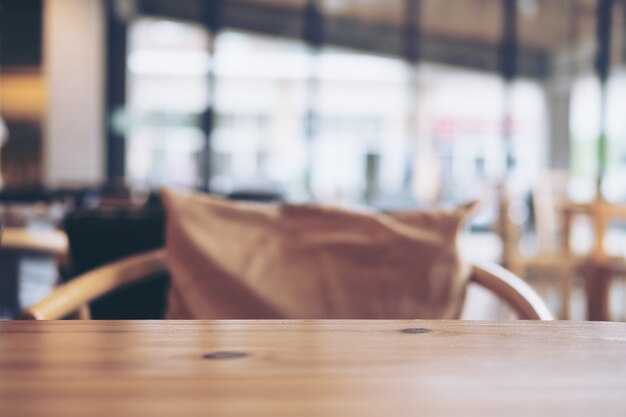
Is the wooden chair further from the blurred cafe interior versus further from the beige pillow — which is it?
the blurred cafe interior

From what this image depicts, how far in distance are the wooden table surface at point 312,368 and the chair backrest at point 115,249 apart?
1132mm

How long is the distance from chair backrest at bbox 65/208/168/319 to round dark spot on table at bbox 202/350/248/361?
120 centimetres

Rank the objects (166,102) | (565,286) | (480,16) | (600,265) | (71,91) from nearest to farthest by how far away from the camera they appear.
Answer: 1. (600,265)
2. (565,286)
3. (71,91)
4. (166,102)
5. (480,16)

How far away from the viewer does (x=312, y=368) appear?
580mm

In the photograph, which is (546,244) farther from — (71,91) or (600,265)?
(71,91)

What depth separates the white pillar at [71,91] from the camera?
776cm

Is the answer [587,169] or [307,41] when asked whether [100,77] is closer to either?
[307,41]

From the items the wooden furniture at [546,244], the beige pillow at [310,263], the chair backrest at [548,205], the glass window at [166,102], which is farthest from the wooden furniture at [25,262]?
the glass window at [166,102]

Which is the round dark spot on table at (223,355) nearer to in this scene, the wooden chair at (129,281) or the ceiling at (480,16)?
the wooden chair at (129,281)

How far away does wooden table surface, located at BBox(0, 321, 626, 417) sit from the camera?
0.49 metres

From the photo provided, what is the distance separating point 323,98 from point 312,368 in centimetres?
865

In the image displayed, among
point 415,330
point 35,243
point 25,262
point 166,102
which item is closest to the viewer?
point 415,330

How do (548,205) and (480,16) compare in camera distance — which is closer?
(548,205)

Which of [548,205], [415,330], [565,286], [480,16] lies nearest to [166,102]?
[480,16]
